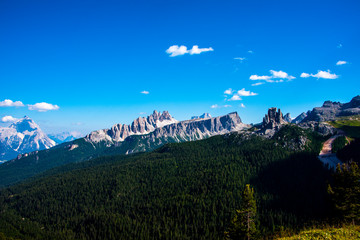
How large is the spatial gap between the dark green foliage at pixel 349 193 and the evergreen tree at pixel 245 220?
2019cm

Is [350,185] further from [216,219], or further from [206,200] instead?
[206,200]

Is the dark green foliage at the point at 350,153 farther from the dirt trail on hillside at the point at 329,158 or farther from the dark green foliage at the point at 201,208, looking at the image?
the dark green foliage at the point at 201,208

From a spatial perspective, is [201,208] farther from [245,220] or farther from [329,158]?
[329,158]

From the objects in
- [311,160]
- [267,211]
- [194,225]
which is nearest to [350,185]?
[267,211]

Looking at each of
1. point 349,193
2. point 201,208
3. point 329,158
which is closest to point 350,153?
point 329,158

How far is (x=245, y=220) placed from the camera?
158ft

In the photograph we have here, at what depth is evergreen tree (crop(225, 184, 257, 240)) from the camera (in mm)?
45959

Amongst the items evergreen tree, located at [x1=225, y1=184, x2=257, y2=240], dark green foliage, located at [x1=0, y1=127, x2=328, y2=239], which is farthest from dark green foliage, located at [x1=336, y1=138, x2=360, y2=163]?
evergreen tree, located at [x1=225, y1=184, x2=257, y2=240]

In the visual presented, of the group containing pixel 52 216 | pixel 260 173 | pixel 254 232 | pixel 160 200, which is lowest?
pixel 52 216

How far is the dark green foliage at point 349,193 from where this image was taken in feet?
154

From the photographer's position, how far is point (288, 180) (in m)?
168

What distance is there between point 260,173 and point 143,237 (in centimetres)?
11221

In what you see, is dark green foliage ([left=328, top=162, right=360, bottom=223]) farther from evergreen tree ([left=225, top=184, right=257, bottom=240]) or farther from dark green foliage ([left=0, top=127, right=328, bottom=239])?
dark green foliage ([left=0, top=127, right=328, bottom=239])

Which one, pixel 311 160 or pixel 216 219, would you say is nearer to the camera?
pixel 216 219
